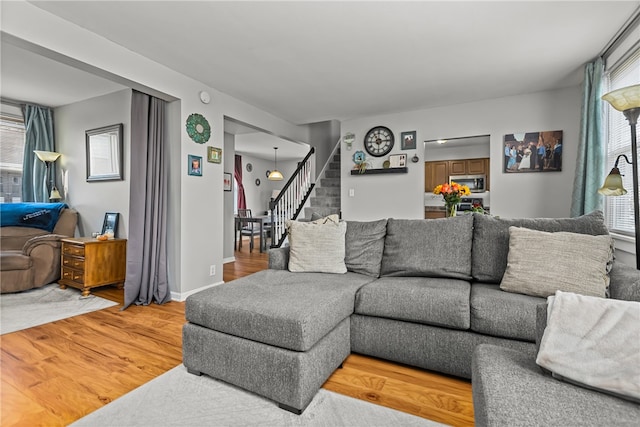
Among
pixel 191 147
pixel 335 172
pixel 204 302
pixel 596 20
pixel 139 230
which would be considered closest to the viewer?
pixel 204 302

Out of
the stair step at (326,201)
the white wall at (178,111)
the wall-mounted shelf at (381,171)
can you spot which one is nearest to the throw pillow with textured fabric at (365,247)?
the white wall at (178,111)

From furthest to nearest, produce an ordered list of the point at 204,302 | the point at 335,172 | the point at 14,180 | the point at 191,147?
the point at 335,172
the point at 14,180
the point at 191,147
the point at 204,302

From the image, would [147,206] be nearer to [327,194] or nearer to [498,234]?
[498,234]

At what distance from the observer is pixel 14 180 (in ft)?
14.3

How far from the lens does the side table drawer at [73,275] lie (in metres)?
3.40

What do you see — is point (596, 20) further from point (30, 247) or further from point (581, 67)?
point (30, 247)

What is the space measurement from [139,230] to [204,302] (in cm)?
187

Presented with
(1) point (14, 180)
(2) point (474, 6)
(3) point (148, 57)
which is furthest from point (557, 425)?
(1) point (14, 180)

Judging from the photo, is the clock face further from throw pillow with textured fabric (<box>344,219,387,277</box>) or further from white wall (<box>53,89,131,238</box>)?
white wall (<box>53,89,131,238</box>)

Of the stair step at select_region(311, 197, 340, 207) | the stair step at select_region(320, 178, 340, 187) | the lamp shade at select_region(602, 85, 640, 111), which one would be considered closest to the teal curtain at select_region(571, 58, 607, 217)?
the lamp shade at select_region(602, 85, 640, 111)

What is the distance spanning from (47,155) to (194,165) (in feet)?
8.46

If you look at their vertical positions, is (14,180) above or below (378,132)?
below

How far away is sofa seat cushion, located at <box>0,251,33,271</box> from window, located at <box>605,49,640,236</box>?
19.1 feet

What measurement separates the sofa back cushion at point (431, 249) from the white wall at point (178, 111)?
7.16 feet
